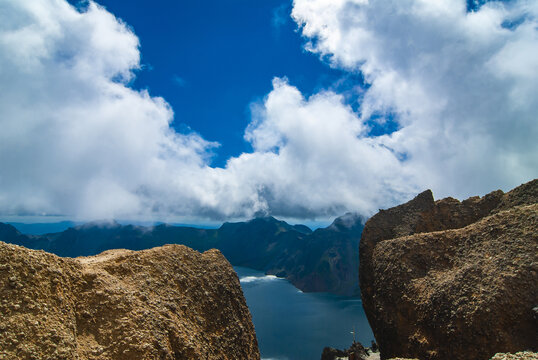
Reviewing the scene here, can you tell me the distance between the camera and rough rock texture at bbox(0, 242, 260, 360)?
1268cm

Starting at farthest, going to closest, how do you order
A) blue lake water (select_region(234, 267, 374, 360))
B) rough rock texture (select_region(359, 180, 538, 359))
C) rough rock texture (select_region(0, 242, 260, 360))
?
blue lake water (select_region(234, 267, 374, 360)), rough rock texture (select_region(359, 180, 538, 359)), rough rock texture (select_region(0, 242, 260, 360))

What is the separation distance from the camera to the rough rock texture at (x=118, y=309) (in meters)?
12.7

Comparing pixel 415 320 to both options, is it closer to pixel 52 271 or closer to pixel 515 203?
pixel 515 203

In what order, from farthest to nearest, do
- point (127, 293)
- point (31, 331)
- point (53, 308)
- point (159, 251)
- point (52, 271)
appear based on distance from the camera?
point (159, 251) → point (127, 293) → point (52, 271) → point (53, 308) → point (31, 331)

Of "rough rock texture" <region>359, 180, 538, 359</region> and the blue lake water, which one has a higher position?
"rough rock texture" <region>359, 180, 538, 359</region>

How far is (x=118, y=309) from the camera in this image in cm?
1686

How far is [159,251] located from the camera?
25.1m

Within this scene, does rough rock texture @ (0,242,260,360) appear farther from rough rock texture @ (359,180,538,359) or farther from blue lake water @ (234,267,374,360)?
blue lake water @ (234,267,374,360)

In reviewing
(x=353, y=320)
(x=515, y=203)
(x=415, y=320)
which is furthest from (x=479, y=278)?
(x=353, y=320)

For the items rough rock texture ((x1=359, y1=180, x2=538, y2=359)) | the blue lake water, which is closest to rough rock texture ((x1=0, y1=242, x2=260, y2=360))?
rough rock texture ((x1=359, y1=180, x2=538, y2=359))

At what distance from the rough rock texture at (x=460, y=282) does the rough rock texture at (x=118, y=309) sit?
15.6 m

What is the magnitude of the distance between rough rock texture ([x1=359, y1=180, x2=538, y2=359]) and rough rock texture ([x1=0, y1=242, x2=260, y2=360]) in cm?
1557

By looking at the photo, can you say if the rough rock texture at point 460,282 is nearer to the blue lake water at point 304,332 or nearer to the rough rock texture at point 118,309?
the rough rock texture at point 118,309

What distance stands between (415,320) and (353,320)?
16738 cm
